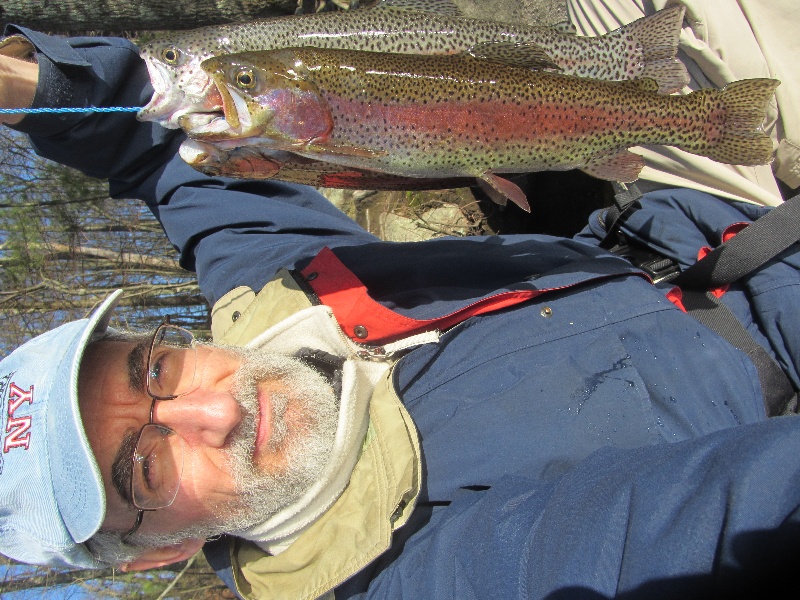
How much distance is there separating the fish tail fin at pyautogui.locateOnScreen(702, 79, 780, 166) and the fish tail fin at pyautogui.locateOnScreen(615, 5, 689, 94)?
0.24 meters

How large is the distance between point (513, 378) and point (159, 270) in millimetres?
8388

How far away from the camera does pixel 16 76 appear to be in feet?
8.63

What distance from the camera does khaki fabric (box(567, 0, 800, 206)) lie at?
291 cm

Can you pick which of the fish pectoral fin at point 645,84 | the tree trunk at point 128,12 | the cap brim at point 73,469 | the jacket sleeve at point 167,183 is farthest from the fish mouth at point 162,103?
the tree trunk at point 128,12

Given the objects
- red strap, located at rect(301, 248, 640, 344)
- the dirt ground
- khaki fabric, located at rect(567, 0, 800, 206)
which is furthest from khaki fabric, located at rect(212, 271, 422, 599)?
the dirt ground

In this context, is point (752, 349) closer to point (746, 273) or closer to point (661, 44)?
point (746, 273)

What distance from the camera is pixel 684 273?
276 cm

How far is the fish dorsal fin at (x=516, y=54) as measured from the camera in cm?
209

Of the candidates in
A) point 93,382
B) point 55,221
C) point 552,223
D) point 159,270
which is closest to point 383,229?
point 552,223

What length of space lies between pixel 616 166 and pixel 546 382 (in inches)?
39.6

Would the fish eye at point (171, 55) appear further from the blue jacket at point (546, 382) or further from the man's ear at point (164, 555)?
the man's ear at point (164, 555)

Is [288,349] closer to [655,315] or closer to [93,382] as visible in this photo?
[93,382]

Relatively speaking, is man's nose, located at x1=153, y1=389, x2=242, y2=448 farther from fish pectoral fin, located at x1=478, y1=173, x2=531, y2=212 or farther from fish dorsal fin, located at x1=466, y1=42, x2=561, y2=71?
fish dorsal fin, located at x1=466, y1=42, x2=561, y2=71

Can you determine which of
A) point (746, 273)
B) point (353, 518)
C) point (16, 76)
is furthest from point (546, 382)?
point (16, 76)
